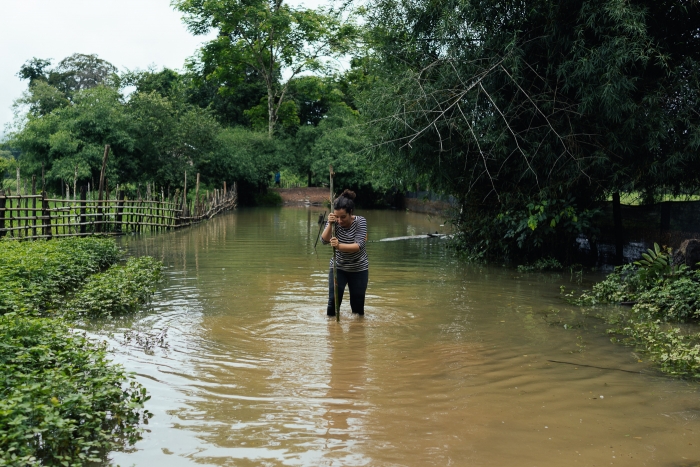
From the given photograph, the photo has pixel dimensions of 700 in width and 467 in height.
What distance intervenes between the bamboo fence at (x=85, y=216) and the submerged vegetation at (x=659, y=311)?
11493 millimetres

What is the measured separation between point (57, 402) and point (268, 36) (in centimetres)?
4019

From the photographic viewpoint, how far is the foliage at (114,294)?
8.15m

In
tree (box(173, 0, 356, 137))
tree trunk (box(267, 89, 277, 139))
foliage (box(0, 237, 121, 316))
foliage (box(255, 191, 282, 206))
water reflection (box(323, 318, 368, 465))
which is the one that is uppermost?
tree (box(173, 0, 356, 137))

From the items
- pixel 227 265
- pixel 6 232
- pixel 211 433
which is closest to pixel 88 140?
pixel 6 232

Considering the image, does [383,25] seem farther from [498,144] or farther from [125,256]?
[125,256]

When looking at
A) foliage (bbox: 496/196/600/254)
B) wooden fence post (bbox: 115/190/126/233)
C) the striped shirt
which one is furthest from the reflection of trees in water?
wooden fence post (bbox: 115/190/126/233)

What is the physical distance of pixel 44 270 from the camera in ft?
29.5

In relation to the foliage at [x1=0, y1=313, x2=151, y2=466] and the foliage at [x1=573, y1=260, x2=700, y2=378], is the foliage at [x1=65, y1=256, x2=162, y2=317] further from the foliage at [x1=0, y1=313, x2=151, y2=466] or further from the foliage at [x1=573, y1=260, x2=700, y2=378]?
the foliage at [x1=573, y1=260, x2=700, y2=378]

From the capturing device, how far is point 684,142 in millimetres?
10508

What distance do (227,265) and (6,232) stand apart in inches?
194

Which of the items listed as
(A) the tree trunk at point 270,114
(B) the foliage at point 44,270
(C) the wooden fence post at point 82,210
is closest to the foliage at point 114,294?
(B) the foliage at point 44,270

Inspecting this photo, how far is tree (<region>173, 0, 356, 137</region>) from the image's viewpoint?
4047 centimetres

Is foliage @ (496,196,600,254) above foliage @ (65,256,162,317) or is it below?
above

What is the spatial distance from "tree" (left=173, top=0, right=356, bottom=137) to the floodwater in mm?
32947
